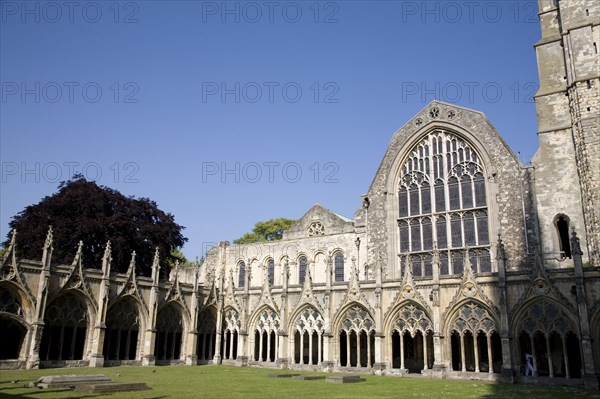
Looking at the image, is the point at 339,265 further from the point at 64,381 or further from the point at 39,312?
the point at 64,381

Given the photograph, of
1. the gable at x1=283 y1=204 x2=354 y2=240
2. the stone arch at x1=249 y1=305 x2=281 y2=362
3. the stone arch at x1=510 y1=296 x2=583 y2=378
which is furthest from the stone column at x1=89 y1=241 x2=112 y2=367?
the stone arch at x1=510 y1=296 x2=583 y2=378

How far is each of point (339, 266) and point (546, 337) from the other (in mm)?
17516

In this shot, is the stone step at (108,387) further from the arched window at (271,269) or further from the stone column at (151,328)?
the arched window at (271,269)

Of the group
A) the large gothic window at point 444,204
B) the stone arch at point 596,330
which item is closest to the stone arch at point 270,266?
the large gothic window at point 444,204

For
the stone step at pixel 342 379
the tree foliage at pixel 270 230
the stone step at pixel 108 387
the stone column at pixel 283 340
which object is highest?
the tree foliage at pixel 270 230

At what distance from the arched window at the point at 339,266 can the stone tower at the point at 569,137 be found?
14.0 m

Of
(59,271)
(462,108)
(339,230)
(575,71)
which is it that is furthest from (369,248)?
(59,271)

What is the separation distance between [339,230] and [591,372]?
21.2 m

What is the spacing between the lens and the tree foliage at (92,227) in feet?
112

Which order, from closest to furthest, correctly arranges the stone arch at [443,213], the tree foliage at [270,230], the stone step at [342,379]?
the stone step at [342,379] < the stone arch at [443,213] < the tree foliage at [270,230]

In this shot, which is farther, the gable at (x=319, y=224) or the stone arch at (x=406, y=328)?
the gable at (x=319, y=224)

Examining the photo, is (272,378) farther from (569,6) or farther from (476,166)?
(569,6)

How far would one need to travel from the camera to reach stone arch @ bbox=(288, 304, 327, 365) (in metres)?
28.8

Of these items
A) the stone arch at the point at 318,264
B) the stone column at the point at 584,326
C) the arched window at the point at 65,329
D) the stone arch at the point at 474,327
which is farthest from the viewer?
the stone arch at the point at 318,264
